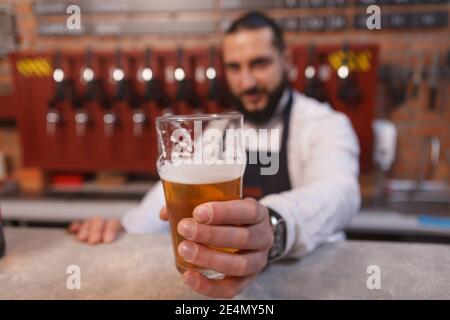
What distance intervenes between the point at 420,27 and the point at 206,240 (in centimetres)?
202

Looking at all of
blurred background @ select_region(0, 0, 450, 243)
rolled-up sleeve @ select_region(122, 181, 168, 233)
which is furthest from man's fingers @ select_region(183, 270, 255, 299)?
blurred background @ select_region(0, 0, 450, 243)

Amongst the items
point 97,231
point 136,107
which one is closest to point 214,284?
point 97,231

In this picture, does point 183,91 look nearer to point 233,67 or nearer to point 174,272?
point 233,67

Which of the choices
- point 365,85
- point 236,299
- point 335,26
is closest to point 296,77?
point 365,85

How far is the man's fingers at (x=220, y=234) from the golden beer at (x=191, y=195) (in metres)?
0.03

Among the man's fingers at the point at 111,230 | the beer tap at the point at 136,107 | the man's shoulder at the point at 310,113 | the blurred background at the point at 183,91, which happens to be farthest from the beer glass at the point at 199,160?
the beer tap at the point at 136,107

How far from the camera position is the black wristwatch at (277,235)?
592 mm

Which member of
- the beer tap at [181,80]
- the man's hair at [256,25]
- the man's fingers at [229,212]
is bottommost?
the man's fingers at [229,212]

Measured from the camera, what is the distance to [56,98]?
6.35ft

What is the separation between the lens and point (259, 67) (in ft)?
4.89

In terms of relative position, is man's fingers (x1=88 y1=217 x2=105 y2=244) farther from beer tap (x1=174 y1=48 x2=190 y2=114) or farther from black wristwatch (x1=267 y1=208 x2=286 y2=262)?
beer tap (x1=174 y1=48 x2=190 y2=114)

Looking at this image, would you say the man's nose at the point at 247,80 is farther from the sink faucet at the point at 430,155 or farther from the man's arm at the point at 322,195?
the sink faucet at the point at 430,155

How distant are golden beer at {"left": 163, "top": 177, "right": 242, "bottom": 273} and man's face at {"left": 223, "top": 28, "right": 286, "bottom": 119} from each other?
105cm

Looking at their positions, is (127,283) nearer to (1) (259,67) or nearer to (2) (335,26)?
(1) (259,67)
